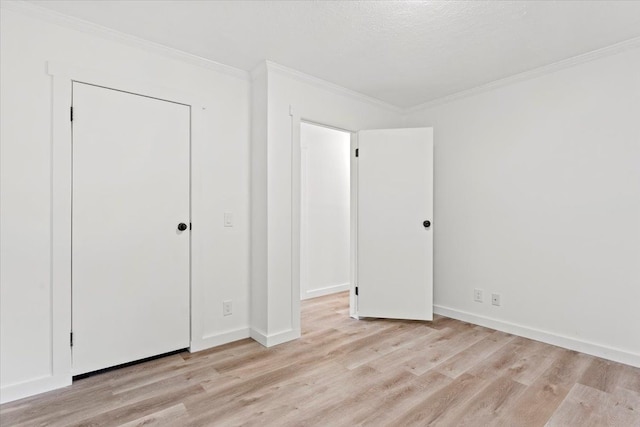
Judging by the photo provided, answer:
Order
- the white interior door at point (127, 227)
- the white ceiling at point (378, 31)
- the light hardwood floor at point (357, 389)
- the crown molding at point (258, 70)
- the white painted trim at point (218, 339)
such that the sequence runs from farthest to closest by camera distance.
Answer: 1. the crown molding at point (258, 70)
2. the white painted trim at point (218, 339)
3. the white interior door at point (127, 227)
4. the white ceiling at point (378, 31)
5. the light hardwood floor at point (357, 389)

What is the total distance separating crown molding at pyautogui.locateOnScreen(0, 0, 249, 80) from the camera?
192cm

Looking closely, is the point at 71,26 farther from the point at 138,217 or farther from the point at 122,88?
the point at 138,217

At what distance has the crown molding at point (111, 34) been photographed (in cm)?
192

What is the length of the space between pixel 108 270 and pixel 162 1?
5.75 feet

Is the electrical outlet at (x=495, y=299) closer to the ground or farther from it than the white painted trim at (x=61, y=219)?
closer to the ground

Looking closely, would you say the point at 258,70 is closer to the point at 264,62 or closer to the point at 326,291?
the point at 264,62

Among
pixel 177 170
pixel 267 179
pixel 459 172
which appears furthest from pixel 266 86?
pixel 459 172

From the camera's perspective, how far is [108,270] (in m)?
2.21

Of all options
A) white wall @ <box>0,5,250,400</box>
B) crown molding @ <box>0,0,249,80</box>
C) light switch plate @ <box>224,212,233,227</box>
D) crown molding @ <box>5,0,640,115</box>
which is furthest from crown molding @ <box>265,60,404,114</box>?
light switch plate @ <box>224,212,233,227</box>

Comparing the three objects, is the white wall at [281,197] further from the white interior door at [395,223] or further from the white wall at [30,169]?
the white wall at [30,169]

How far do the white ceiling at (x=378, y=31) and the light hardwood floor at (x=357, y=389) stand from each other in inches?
92.0

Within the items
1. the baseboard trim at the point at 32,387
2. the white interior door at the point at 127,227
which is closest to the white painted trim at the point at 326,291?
the white interior door at the point at 127,227

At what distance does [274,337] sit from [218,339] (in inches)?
18.3

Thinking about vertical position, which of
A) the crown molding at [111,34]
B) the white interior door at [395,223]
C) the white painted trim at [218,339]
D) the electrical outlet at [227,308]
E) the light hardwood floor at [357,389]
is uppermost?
the crown molding at [111,34]
